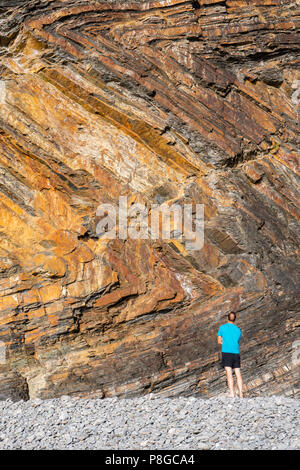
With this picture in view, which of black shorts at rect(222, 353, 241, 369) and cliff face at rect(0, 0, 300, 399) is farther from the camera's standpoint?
cliff face at rect(0, 0, 300, 399)

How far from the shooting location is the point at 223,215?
487 inches

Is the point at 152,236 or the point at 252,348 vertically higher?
the point at 152,236

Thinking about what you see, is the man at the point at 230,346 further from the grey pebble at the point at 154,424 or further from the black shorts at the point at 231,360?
the grey pebble at the point at 154,424

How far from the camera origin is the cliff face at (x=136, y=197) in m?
11.9

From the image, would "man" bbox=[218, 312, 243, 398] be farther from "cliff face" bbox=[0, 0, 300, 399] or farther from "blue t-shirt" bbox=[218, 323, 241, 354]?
"cliff face" bbox=[0, 0, 300, 399]

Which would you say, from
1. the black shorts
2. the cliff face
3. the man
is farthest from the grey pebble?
the cliff face

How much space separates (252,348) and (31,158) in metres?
6.70

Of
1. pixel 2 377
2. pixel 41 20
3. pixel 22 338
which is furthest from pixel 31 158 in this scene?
pixel 2 377

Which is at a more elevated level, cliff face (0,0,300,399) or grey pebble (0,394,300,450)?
cliff face (0,0,300,399)

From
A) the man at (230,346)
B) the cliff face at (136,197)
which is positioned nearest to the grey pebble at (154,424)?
the man at (230,346)

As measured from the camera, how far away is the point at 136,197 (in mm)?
Answer: 12469

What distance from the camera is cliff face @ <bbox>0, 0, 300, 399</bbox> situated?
11906 millimetres
